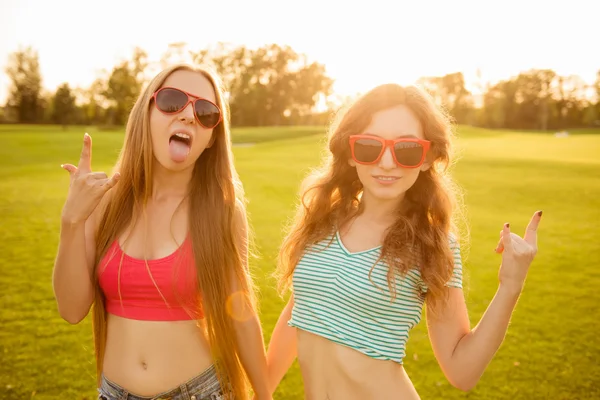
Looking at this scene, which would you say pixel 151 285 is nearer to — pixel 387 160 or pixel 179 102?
pixel 179 102

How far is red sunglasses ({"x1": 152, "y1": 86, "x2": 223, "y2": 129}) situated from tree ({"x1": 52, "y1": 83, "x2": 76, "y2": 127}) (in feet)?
215

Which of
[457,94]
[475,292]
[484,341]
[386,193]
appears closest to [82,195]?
[386,193]

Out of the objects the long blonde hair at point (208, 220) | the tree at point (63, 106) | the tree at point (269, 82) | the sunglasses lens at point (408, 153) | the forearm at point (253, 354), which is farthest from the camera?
the tree at point (269, 82)

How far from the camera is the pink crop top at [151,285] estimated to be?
2287 millimetres

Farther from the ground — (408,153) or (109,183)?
(408,153)

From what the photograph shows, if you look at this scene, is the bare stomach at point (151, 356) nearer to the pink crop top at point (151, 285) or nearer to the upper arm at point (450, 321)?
the pink crop top at point (151, 285)

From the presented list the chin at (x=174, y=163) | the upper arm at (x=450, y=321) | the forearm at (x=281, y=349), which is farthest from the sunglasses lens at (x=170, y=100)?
the upper arm at (x=450, y=321)

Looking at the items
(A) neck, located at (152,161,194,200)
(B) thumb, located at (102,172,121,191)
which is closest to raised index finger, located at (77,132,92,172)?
(B) thumb, located at (102,172,121,191)

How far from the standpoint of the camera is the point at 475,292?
7453mm

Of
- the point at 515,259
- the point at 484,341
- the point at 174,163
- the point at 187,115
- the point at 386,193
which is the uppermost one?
the point at 187,115

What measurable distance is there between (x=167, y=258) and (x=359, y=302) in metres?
0.97

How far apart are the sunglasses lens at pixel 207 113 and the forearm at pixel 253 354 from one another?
1071 millimetres

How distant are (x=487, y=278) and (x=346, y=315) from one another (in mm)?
6702

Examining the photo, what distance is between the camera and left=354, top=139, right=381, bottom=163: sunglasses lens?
2.32 metres
